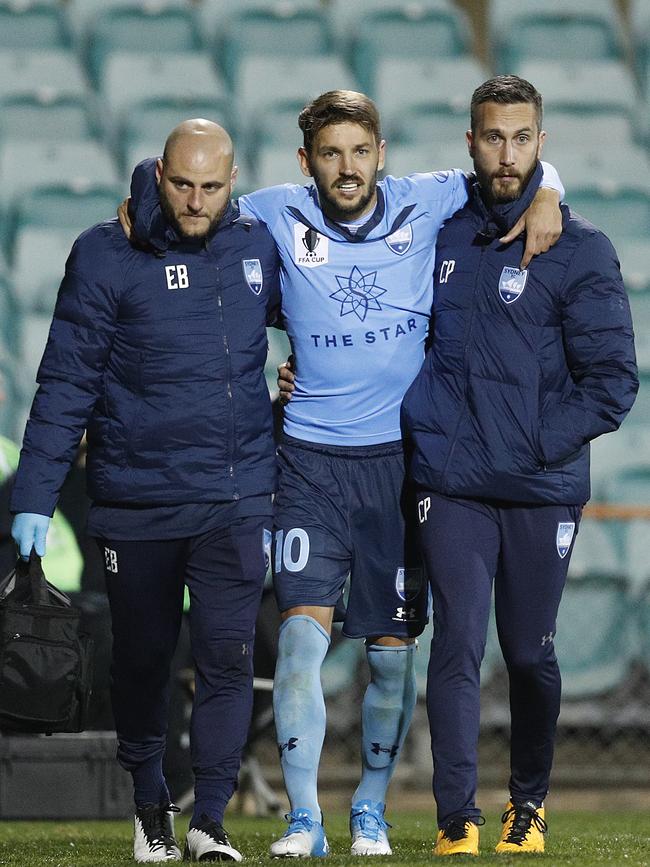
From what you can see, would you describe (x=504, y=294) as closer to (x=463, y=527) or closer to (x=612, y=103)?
(x=463, y=527)

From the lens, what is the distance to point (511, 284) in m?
4.12

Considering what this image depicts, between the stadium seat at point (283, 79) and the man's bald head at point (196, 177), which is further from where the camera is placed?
the stadium seat at point (283, 79)

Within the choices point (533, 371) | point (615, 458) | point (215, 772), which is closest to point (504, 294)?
point (533, 371)

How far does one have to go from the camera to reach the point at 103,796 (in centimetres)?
599

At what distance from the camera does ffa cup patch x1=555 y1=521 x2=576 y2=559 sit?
4.14 metres

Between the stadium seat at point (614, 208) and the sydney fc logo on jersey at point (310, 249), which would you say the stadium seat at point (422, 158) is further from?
the sydney fc logo on jersey at point (310, 249)

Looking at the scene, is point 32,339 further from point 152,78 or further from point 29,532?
point 29,532

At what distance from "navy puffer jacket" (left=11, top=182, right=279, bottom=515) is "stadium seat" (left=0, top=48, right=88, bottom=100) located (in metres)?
5.90

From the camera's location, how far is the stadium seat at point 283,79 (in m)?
9.86

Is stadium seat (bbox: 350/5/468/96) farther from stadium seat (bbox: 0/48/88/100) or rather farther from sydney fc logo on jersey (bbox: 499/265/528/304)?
sydney fc logo on jersey (bbox: 499/265/528/304)

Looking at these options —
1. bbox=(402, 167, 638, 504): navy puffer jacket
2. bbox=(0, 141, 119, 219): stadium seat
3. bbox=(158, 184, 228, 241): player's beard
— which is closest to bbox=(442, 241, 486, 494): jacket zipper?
bbox=(402, 167, 638, 504): navy puffer jacket

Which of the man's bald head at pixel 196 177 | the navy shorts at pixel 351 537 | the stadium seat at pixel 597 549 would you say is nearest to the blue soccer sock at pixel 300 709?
the navy shorts at pixel 351 537

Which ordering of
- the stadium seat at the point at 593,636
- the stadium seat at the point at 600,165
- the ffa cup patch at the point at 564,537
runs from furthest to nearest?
the stadium seat at the point at 600,165 → the stadium seat at the point at 593,636 → the ffa cup patch at the point at 564,537

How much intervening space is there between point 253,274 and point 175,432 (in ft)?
1.62
